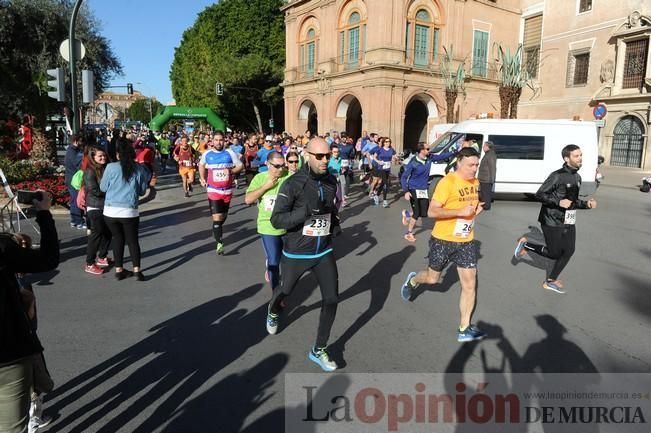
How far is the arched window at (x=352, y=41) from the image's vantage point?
3219 centimetres

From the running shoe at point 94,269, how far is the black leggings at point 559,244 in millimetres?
5908

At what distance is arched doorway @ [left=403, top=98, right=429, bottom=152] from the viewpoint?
120 ft

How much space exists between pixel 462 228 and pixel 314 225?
1588 mm

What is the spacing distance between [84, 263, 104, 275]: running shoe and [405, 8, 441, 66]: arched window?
94.0 ft

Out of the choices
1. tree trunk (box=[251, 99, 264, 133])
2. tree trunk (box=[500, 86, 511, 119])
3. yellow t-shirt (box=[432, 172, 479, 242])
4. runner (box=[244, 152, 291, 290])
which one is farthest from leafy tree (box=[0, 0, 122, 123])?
tree trunk (box=[251, 99, 264, 133])

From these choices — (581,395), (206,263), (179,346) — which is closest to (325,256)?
(179,346)

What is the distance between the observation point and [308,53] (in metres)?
37.5

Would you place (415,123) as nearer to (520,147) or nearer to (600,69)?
(600,69)

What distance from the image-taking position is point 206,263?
283 inches

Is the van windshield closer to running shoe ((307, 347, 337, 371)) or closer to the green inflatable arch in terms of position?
running shoe ((307, 347, 337, 371))

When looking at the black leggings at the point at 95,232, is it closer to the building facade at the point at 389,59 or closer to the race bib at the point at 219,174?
the race bib at the point at 219,174

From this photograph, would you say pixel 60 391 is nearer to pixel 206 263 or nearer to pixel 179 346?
pixel 179 346

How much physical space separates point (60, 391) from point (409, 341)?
2936 millimetres

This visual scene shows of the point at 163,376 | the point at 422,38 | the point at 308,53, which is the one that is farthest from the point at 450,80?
the point at 163,376
